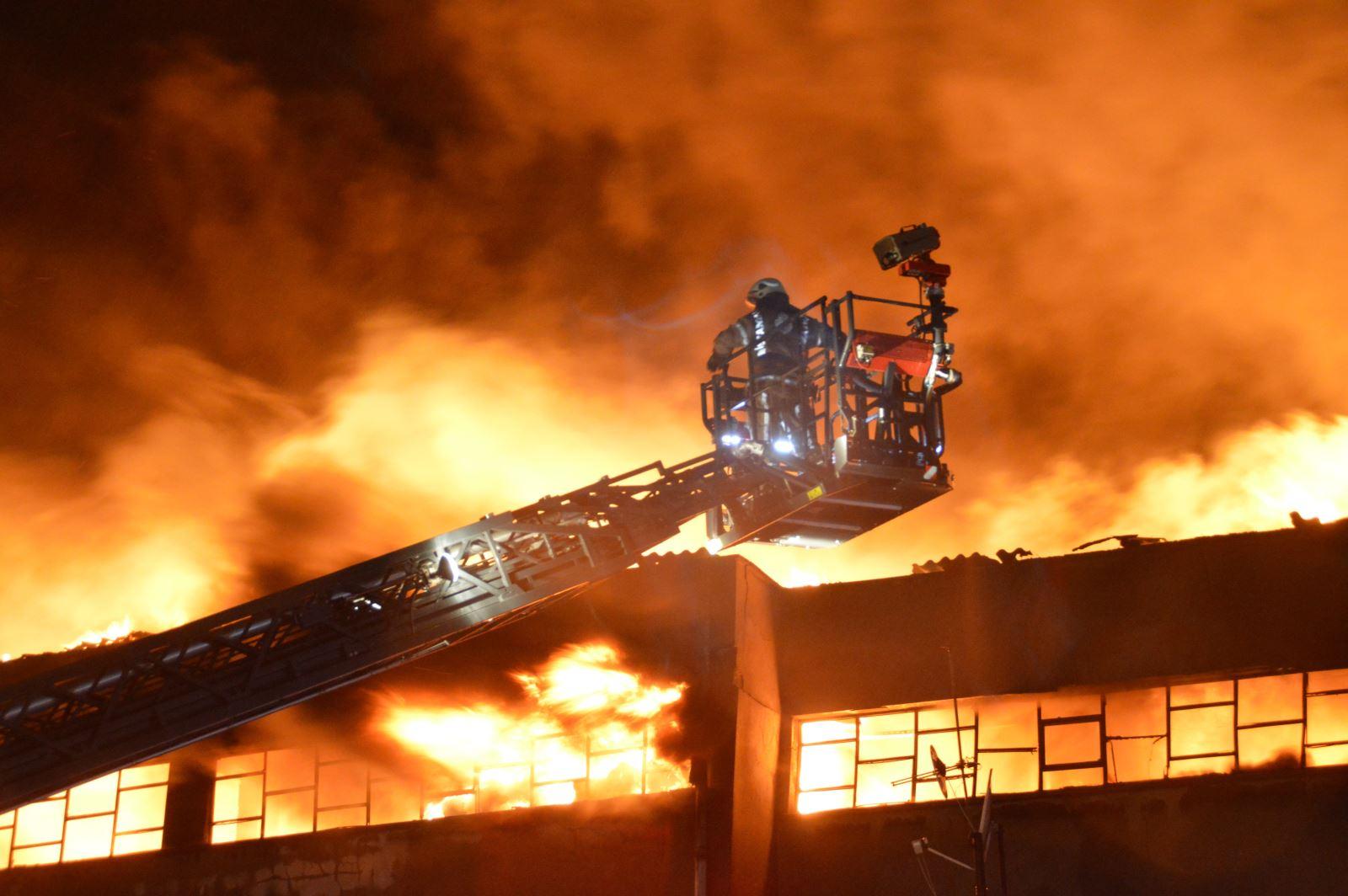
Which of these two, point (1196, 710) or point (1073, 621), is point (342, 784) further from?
point (1196, 710)

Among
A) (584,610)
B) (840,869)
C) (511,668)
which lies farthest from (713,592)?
(840,869)

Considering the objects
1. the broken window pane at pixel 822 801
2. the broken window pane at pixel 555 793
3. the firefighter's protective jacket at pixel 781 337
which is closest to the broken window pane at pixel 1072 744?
the broken window pane at pixel 822 801

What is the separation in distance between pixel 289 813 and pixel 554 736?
444 cm

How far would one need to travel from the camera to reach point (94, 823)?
20156 millimetres

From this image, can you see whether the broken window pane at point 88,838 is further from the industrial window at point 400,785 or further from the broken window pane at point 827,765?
the broken window pane at point 827,765

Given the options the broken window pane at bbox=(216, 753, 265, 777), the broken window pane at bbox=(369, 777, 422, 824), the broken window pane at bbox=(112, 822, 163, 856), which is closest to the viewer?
the broken window pane at bbox=(369, 777, 422, 824)

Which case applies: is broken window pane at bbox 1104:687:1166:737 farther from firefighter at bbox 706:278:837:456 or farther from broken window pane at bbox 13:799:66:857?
broken window pane at bbox 13:799:66:857

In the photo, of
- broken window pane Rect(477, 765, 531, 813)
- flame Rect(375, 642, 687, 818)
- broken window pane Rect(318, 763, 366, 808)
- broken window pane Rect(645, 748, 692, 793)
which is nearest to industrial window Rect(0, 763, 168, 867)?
broken window pane Rect(318, 763, 366, 808)

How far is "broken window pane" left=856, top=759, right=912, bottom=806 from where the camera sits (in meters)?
17.5

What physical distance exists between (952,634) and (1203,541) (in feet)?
11.5

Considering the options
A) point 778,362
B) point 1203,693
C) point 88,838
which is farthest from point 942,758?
point 88,838

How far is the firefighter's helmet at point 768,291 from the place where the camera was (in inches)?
518

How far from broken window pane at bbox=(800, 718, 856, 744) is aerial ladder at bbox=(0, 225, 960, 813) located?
5375 mm

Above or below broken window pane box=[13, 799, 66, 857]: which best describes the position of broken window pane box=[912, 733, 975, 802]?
above
